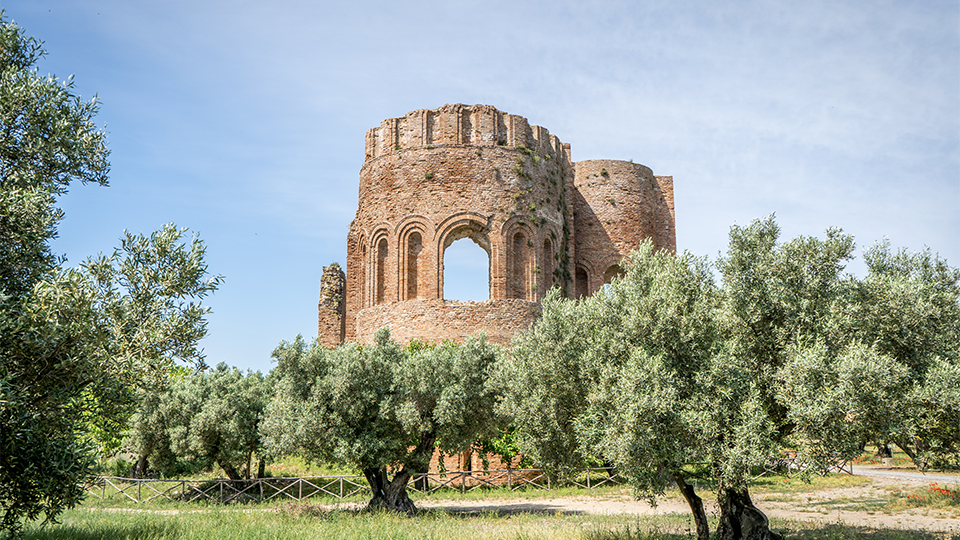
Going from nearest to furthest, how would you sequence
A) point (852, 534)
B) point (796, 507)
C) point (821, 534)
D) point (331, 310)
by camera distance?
point (852, 534) → point (821, 534) → point (796, 507) → point (331, 310)

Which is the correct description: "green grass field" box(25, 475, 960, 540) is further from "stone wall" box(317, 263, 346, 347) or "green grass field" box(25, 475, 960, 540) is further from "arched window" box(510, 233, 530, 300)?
"arched window" box(510, 233, 530, 300)

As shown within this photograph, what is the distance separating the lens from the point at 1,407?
590cm

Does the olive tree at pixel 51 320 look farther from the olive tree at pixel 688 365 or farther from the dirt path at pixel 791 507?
the dirt path at pixel 791 507

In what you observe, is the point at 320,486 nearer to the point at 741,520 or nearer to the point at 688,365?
the point at 741,520

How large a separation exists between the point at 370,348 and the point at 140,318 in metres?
7.02

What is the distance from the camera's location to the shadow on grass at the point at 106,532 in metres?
9.45

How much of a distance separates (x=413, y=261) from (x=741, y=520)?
14.6 m

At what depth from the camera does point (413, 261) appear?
22750 millimetres

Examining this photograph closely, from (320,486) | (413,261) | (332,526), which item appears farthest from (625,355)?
(413,261)

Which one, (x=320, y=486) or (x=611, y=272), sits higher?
(x=611, y=272)

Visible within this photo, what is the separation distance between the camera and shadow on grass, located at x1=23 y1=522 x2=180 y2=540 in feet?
31.0

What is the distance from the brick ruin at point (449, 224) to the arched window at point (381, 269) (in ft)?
0.12

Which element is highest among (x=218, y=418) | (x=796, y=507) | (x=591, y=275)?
(x=591, y=275)

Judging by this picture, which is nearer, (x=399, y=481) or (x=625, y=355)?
(x=625, y=355)
